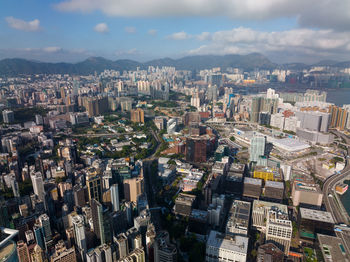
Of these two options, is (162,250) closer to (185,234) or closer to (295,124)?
(185,234)

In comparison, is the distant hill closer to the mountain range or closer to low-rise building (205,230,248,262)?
the mountain range

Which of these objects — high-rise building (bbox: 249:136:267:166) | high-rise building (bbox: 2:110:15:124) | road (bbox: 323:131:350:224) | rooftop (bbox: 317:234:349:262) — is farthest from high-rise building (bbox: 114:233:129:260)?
high-rise building (bbox: 2:110:15:124)

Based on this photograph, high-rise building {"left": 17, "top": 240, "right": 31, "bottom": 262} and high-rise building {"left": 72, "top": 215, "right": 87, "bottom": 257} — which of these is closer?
high-rise building {"left": 17, "top": 240, "right": 31, "bottom": 262}

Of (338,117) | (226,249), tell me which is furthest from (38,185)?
(338,117)

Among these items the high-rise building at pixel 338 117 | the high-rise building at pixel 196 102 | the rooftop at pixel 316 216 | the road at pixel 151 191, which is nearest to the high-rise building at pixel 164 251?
the road at pixel 151 191

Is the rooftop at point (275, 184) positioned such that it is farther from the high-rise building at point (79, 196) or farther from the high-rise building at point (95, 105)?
the high-rise building at point (95, 105)

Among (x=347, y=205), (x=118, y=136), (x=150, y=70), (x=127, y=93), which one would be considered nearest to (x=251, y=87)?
(x=127, y=93)
